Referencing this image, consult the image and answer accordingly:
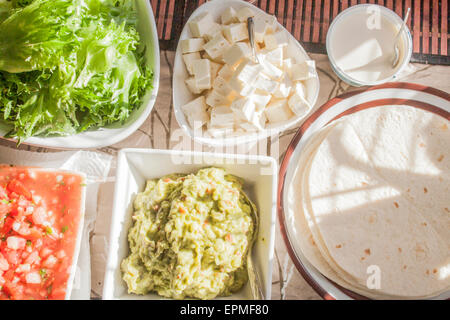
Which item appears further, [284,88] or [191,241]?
[284,88]

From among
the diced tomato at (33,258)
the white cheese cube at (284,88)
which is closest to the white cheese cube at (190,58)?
the white cheese cube at (284,88)

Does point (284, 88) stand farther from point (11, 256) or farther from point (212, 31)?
point (11, 256)

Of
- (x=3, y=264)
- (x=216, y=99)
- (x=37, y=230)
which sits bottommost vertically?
(x=3, y=264)

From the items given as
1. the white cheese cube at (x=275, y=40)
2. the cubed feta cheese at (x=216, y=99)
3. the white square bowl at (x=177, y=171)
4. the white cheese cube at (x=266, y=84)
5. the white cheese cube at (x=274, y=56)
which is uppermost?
the white cheese cube at (x=275, y=40)

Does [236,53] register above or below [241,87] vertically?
above

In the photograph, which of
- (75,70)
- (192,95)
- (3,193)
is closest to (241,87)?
(192,95)

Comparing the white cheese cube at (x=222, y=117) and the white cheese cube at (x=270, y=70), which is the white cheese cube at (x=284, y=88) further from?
the white cheese cube at (x=222, y=117)
